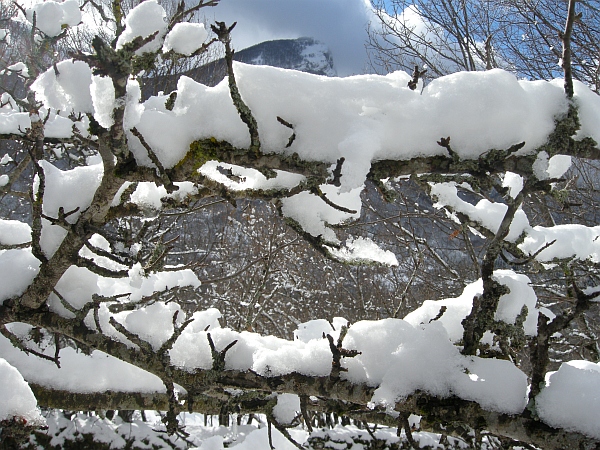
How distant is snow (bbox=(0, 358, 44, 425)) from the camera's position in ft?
5.21

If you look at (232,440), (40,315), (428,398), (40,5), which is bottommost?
(232,440)

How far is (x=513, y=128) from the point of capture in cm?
152

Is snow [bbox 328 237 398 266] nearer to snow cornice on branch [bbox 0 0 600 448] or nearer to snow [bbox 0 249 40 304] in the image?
snow cornice on branch [bbox 0 0 600 448]

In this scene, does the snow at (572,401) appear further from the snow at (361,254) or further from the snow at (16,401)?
the snow at (16,401)

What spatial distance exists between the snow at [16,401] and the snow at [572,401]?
185 centimetres

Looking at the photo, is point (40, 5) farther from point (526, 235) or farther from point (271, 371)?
point (526, 235)

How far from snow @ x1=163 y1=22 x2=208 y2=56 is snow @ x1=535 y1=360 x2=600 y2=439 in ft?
6.27

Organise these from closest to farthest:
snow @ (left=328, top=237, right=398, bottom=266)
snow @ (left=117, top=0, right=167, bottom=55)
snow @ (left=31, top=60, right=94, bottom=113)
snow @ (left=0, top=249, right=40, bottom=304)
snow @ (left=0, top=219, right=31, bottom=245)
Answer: snow @ (left=117, top=0, right=167, bottom=55)
snow @ (left=31, top=60, right=94, bottom=113)
snow @ (left=328, top=237, right=398, bottom=266)
snow @ (left=0, top=249, right=40, bottom=304)
snow @ (left=0, top=219, right=31, bottom=245)

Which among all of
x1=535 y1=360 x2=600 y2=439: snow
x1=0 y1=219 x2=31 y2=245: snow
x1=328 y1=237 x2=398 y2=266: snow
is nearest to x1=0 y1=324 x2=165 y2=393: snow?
x1=0 y1=219 x2=31 y2=245: snow

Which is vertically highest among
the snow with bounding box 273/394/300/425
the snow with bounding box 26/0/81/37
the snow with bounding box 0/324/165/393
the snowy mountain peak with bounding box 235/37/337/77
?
the snowy mountain peak with bounding box 235/37/337/77

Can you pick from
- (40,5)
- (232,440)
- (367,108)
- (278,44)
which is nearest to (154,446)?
(232,440)

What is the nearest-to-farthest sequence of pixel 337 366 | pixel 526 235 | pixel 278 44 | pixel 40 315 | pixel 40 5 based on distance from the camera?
pixel 337 366, pixel 40 315, pixel 526 235, pixel 40 5, pixel 278 44

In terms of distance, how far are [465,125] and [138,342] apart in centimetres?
164

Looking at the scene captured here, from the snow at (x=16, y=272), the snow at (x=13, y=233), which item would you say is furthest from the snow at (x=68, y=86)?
the snow at (x=13, y=233)
